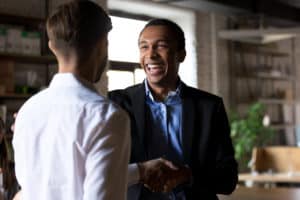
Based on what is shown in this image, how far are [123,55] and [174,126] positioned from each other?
470 centimetres

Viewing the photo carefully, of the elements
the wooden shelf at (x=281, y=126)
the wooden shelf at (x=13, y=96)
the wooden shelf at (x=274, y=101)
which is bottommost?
the wooden shelf at (x=281, y=126)

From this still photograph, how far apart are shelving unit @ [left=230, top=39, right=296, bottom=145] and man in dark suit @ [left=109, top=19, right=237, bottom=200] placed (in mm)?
6258

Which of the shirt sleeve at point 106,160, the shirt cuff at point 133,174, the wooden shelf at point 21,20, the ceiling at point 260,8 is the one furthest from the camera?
the ceiling at point 260,8

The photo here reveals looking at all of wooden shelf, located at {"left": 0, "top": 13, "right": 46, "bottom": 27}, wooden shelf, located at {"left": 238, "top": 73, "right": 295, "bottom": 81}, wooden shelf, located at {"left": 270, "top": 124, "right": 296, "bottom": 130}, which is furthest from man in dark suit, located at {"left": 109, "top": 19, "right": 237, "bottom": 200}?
wooden shelf, located at {"left": 270, "top": 124, "right": 296, "bottom": 130}

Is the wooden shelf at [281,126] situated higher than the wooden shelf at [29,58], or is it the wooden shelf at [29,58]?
the wooden shelf at [29,58]

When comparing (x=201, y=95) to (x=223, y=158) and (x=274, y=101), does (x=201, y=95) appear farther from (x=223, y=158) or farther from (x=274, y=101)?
(x=274, y=101)

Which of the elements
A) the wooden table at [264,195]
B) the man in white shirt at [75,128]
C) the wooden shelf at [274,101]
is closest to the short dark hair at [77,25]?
the man in white shirt at [75,128]

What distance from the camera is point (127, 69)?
6070mm

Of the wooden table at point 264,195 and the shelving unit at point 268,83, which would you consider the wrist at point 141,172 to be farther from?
the shelving unit at point 268,83

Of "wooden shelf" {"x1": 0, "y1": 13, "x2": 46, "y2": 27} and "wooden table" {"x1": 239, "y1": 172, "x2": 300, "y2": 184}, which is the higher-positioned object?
"wooden shelf" {"x1": 0, "y1": 13, "x2": 46, "y2": 27}

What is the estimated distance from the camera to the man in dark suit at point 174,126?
1.57 meters

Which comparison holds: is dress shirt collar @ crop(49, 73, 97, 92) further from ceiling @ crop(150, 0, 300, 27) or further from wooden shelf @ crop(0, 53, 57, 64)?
ceiling @ crop(150, 0, 300, 27)

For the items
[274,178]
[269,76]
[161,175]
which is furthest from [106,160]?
[269,76]

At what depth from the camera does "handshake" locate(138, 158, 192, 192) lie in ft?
4.59
